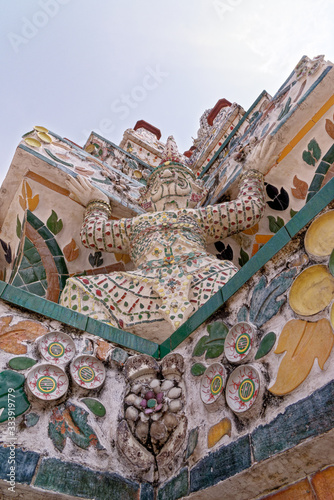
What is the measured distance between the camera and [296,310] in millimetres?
1788

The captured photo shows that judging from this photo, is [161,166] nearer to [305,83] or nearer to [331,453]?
[305,83]

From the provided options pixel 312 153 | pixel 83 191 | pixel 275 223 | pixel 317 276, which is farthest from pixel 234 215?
pixel 317 276

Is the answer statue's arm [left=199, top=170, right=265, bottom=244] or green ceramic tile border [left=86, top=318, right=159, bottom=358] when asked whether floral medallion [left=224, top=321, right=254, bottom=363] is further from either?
statue's arm [left=199, top=170, right=265, bottom=244]

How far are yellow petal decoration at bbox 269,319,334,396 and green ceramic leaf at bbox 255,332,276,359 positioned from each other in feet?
0.12

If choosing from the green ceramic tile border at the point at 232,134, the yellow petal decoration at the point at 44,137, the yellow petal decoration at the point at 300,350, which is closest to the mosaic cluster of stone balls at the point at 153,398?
the yellow petal decoration at the point at 300,350

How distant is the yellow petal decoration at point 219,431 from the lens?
5.88 ft

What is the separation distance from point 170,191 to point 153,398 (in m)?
2.55

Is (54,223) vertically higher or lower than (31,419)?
Answer: lower

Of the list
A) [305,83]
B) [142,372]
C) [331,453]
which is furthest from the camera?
[305,83]

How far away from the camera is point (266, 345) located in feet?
5.99

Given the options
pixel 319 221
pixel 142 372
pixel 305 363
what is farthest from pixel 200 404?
pixel 319 221

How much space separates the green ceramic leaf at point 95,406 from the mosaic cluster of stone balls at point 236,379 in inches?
16.7

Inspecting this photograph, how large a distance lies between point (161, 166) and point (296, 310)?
9.93 ft

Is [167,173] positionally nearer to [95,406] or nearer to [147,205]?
[147,205]
